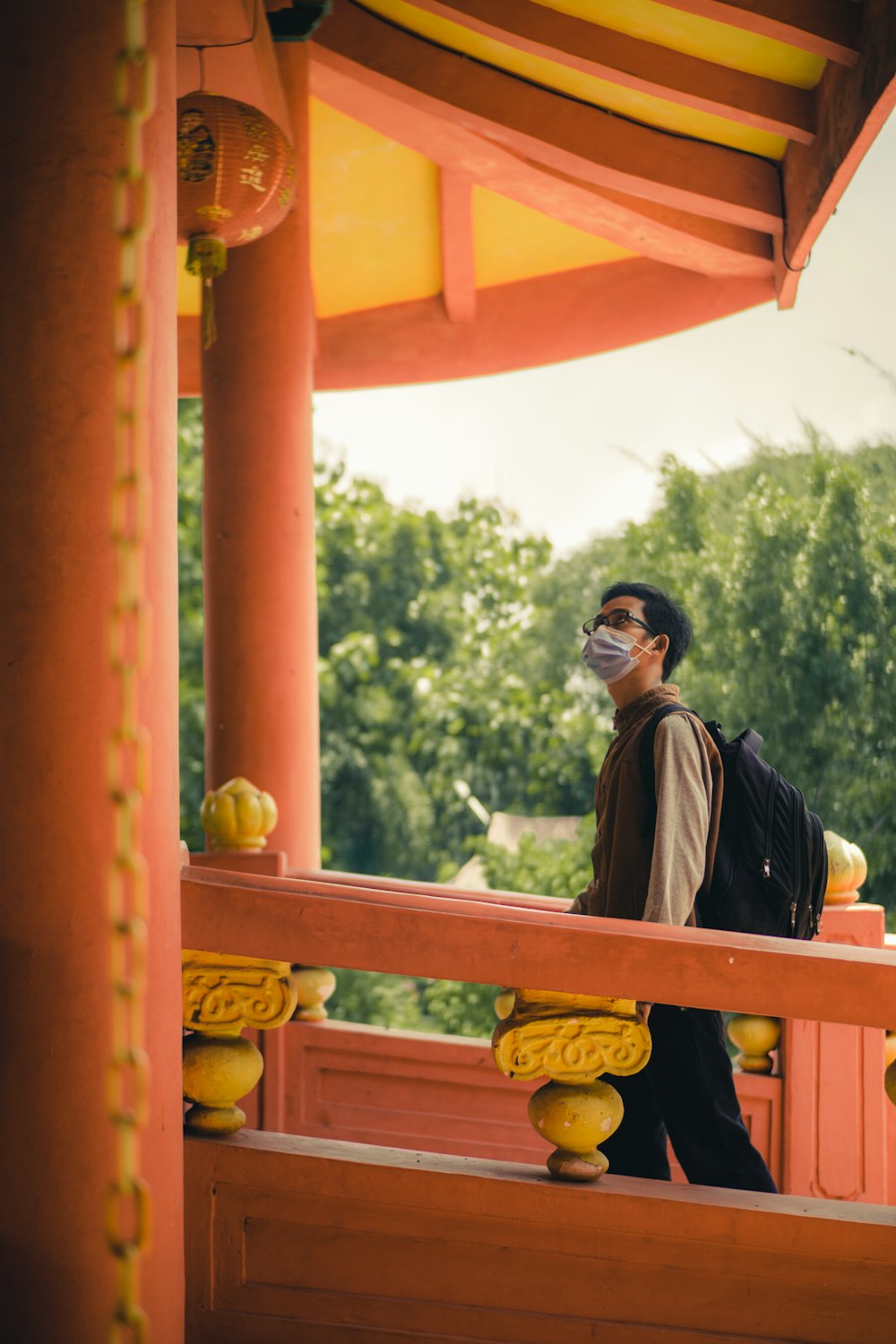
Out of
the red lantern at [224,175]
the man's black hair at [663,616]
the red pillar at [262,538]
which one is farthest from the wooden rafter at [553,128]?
the man's black hair at [663,616]

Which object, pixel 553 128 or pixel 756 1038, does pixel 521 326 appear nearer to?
pixel 553 128

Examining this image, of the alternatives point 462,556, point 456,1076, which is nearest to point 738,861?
point 456,1076

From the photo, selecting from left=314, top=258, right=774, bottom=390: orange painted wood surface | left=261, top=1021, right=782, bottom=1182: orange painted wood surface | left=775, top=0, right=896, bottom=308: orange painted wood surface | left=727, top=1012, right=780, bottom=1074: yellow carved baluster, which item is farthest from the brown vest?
left=314, top=258, right=774, bottom=390: orange painted wood surface

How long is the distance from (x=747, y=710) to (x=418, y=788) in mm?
3721

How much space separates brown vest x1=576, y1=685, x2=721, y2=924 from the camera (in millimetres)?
2535

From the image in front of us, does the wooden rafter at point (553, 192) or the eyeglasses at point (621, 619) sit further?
the wooden rafter at point (553, 192)

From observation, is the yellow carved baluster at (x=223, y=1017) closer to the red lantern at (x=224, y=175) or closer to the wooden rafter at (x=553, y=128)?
the red lantern at (x=224, y=175)

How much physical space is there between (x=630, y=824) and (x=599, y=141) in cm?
231

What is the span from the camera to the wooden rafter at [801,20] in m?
3.12

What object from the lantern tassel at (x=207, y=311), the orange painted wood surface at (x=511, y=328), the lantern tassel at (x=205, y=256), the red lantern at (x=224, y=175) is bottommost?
the lantern tassel at (x=207, y=311)

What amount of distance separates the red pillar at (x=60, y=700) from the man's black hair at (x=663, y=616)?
1.26 meters

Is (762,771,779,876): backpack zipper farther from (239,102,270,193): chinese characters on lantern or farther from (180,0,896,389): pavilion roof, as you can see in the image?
(239,102,270,193): chinese characters on lantern

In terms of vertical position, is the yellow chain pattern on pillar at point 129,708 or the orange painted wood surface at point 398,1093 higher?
the yellow chain pattern on pillar at point 129,708

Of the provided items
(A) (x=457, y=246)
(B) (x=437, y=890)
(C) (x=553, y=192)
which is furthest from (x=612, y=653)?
(A) (x=457, y=246)
